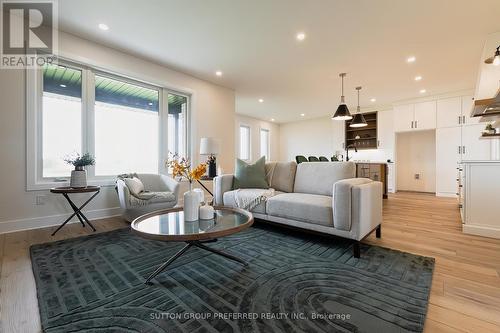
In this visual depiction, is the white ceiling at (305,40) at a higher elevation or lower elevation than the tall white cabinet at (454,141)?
higher

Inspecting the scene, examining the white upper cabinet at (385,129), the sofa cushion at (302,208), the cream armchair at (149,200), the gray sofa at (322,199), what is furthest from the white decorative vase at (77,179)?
the white upper cabinet at (385,129)

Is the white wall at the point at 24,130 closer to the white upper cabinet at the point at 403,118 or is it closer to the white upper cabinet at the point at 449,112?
the white upper cabinet at the point at 403,118

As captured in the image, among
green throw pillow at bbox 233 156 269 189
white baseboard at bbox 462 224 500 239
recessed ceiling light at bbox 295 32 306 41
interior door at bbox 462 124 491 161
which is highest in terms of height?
recessed ceiling light at bbox 295 32 306 41

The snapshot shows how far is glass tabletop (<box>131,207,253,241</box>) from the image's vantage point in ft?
5.09

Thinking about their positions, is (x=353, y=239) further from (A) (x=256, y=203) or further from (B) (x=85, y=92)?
(B) (x=85, y=92)

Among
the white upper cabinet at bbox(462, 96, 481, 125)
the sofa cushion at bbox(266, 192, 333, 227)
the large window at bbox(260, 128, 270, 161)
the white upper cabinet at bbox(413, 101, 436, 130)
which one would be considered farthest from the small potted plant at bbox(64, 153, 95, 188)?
the white upper cabinet at bbox(462, 96, 481, 125)

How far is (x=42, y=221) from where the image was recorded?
3.04 m

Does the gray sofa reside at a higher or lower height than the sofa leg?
higher

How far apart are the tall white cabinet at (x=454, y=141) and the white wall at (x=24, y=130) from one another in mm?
6309

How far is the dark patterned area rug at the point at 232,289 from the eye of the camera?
1.24 m

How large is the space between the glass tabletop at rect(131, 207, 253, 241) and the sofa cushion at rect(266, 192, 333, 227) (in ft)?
2.09

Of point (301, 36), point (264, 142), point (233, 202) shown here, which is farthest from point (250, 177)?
point (264, 142)

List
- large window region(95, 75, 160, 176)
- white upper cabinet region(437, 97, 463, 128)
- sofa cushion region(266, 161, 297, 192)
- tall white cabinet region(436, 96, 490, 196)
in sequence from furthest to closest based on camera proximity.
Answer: white upper cabinet region(437, 97, 463, 128) → tall white cabinet region(436, 96, 490, 196) → large window region(95, 75, 160, 176) → sofa cushion region(266, 161, 297, 192)

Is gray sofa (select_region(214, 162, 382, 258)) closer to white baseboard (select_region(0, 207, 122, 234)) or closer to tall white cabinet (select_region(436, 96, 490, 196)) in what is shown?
white baseboard (select_region(0, 207, 122, 234))
